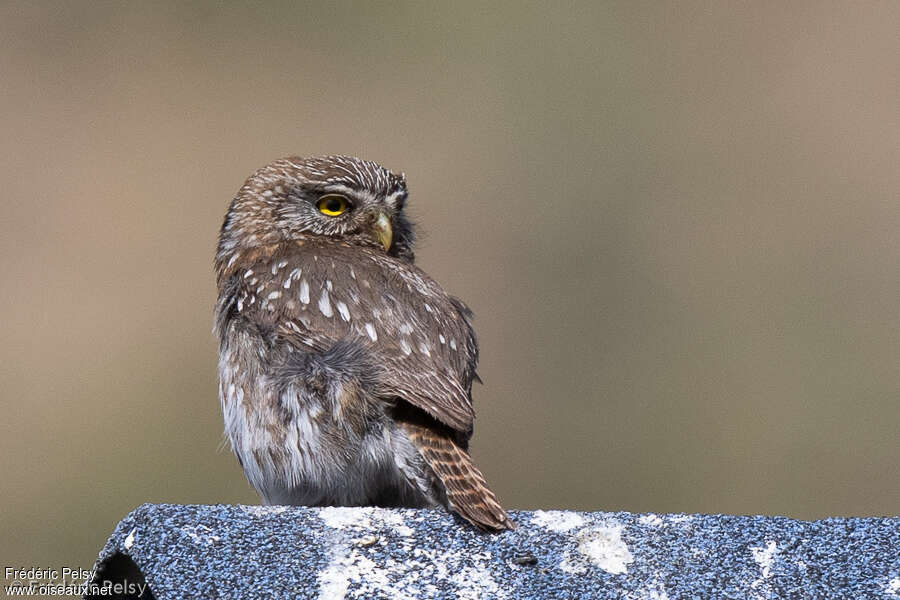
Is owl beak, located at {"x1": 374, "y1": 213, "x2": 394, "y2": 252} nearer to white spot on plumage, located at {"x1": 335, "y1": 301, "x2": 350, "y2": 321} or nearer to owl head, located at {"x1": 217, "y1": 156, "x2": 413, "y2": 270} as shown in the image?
owl head, located at {"x1": 217, "y1": 156, "x2": 413, "y2": 270}

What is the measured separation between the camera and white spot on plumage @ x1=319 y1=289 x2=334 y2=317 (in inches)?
143

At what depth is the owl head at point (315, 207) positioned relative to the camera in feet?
14.3

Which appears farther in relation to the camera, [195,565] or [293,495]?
[293,495]

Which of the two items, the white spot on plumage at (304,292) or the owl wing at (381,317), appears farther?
the white spot on plumage at (304,292)

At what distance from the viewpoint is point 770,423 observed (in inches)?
398

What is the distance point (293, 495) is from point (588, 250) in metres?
7.81

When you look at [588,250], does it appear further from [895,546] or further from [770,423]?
[895,546]

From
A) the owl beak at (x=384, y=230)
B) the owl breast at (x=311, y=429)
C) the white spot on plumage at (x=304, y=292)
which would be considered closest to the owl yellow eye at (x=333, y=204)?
the owl beak at (x=384, y=230)

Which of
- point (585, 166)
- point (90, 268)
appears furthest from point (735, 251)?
point (90, 268)

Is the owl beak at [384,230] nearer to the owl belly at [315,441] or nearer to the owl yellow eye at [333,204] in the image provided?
the owl yellow eye at [333,204]

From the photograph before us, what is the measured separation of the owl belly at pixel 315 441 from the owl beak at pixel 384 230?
865mm

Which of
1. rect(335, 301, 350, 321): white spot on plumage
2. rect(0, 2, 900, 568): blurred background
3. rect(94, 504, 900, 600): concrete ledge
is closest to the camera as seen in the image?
rect(94, 504, 900, 600): concrete ledge

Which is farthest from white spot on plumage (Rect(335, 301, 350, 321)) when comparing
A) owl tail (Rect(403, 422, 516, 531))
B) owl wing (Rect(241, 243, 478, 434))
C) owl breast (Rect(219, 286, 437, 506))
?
owl tail (Rect(403, 422, 516, 531))

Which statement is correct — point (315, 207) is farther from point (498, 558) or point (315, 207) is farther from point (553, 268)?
point (553, 268)
